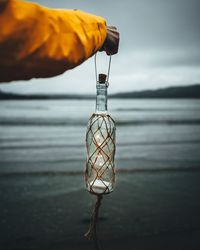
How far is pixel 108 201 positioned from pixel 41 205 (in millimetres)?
1245

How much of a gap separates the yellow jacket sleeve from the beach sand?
325cm

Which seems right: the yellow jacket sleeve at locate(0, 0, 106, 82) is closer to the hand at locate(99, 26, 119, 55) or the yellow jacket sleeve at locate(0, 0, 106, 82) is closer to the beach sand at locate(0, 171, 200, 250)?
the hand at locate(99, 26, 119, 55)

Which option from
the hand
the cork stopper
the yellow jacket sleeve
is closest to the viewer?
the yellow jacket sleeve

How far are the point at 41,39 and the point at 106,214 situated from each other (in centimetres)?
429

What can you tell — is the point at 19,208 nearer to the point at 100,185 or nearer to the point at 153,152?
the point at 100,185

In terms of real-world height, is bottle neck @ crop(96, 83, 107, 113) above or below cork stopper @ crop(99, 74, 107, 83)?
below

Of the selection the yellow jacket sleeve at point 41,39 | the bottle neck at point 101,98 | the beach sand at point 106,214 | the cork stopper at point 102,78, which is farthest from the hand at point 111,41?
the beach sand at point 106,214

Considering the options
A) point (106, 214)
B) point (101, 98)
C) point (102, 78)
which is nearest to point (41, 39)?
point (102, 78)

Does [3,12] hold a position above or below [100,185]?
above

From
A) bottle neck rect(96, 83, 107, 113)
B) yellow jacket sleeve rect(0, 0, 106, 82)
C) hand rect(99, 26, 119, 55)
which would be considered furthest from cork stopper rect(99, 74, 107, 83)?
yellow jacket sleeve rect(0, 0, 106, 82)

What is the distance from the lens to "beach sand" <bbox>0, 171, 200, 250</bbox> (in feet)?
13.4

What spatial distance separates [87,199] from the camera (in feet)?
18.8

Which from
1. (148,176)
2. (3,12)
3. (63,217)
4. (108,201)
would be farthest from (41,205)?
(3,12)

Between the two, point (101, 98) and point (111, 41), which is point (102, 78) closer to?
point (101, 98)
